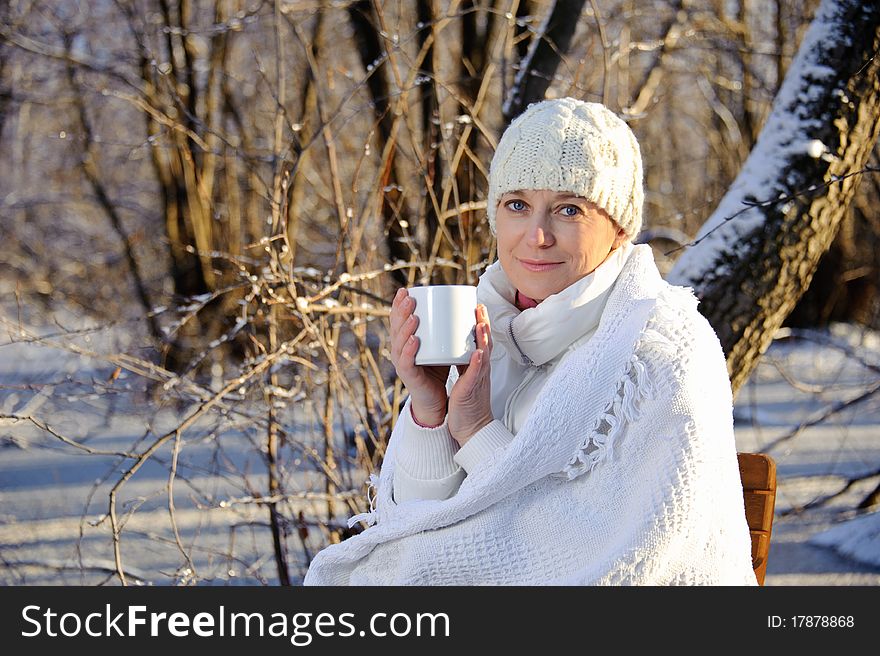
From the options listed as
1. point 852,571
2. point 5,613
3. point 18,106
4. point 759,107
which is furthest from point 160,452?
point 759,107

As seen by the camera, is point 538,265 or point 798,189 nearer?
point 538,265

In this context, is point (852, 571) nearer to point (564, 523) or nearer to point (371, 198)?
point (371, 198)

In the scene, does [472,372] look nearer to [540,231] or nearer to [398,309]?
[398,309]

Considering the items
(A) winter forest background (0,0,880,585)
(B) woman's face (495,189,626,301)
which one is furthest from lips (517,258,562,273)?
(A) winter forest background (0,0,880,585)

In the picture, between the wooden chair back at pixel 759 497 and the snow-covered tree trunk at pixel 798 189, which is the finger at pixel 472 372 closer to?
the wooden chair back at pixel 759 497

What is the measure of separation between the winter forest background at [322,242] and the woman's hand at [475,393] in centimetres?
119

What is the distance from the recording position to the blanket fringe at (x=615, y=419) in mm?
1659

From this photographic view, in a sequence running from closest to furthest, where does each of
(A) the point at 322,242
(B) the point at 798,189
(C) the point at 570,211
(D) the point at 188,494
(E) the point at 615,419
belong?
(E) the point at 615,419, (C) the point at 570,211, (B) the point at 798,189, (D) the point at 188,494, (A) the point at 322,242

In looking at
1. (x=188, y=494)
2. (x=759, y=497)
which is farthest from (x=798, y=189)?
(x=188, y=494)

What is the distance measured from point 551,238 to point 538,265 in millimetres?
58

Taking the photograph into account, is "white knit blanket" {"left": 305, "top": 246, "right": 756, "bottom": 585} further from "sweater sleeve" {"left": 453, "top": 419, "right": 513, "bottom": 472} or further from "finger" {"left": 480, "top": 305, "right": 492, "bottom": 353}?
"finger" {"left": 480, "top": 305, "right": 492, "bottom": 353}

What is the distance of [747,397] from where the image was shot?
22.7 feet

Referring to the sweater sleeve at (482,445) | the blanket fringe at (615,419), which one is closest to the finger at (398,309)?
the sweater sleeve at (482,445)

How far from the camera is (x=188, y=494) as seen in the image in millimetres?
3258
